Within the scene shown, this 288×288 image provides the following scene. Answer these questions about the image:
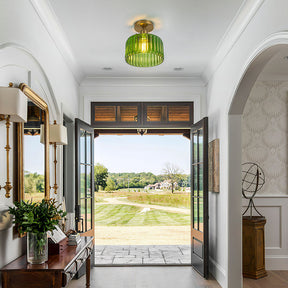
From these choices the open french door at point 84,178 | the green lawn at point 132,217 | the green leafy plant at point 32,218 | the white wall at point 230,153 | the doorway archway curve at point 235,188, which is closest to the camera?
the green leafy plant at point 32,218

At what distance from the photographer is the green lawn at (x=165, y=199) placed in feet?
30.6

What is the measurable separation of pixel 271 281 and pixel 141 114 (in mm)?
3041

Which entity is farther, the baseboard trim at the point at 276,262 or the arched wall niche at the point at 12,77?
the baseboard trim at the point at 276,262

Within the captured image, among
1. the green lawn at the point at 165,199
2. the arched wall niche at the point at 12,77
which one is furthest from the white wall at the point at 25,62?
the green lawn at the point at 165,199

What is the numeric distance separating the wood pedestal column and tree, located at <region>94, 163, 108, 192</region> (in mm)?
5154

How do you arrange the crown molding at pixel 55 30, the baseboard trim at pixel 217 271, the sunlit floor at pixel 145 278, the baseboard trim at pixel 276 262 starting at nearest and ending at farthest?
the crown molding at pixel 55 30
the baseboard trim at pixel 217 271
the sunlit floor at pixel 145 278
the baseboard trim at pixel 276 262

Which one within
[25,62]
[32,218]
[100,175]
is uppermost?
[25,62]

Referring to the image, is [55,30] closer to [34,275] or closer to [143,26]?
[143,26]

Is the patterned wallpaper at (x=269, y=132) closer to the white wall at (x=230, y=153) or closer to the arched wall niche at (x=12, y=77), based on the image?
the white wall at (x=230, y=153)

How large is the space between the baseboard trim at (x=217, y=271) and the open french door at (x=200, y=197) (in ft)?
0.36

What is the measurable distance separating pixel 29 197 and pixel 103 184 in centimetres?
650

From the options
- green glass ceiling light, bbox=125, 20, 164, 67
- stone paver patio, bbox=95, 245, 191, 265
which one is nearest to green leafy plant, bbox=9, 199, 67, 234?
green glass ceiling light, bbox=125, 20, 164, 67

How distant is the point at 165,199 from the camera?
9.34m

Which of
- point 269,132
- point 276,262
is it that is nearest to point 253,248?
point 276,262
